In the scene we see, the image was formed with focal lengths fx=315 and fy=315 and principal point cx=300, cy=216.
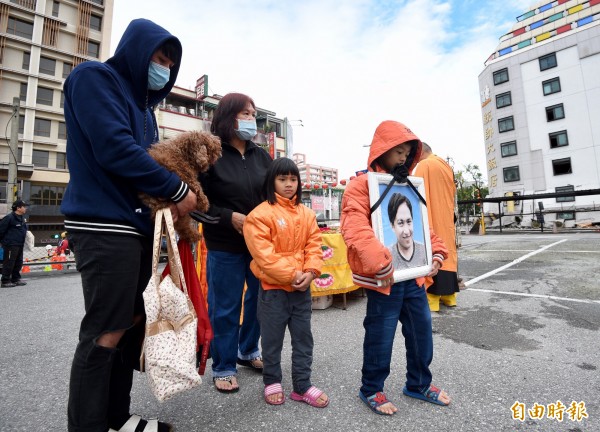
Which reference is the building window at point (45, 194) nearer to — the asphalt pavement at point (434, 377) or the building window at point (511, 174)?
the asphalt pavement at point (434, 377)

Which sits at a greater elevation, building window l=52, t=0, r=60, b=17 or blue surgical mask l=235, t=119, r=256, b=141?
building window l=52, t=0, r=60, b=17

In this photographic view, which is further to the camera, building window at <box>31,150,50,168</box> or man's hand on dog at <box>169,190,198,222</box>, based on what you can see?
building window at <box>31,150,50,168</box>

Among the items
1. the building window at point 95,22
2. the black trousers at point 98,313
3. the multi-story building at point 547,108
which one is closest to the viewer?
the black trousers at point 98,313

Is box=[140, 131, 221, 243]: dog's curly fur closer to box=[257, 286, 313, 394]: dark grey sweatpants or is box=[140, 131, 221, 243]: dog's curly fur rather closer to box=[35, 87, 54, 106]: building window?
box=[257, 286, 313, 394]: dark grey sweatpants

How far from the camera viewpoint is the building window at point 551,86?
27541 mm

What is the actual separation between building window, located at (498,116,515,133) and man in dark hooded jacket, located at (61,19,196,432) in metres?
36.3

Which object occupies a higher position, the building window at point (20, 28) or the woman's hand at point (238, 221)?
the building window at point (20, 28)

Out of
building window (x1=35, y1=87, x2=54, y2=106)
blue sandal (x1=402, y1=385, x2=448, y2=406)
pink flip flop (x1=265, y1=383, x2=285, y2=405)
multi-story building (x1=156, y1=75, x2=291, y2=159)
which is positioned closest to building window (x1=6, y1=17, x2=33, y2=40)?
building window (x1=35, y1=87, x2=54, y2=106)

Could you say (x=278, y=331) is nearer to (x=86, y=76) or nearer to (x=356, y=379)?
(x=356, y=379)

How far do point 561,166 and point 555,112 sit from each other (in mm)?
4815

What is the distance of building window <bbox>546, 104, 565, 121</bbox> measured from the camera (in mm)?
27141

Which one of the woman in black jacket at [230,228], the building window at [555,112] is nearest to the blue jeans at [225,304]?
the woman in black jacket at [230,228]

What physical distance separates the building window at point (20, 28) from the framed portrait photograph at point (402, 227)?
128ft

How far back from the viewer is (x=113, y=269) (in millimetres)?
1362
